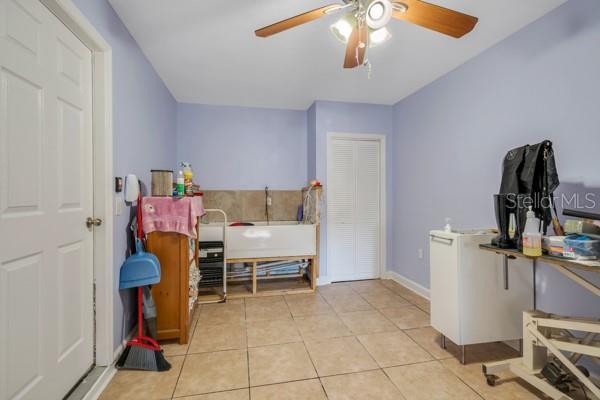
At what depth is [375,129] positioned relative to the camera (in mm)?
3637

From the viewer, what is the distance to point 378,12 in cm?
124

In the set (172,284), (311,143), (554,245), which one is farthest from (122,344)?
(311,143)

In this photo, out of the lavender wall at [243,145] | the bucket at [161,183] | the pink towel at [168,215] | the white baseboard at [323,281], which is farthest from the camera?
the lavender wall at [243,145]

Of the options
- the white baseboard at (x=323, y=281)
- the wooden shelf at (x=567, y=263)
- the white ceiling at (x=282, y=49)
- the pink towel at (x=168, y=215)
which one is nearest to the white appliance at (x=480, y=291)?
the wooden shelf at (x=567, y=263)

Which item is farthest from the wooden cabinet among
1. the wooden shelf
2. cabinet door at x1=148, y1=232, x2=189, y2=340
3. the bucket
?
the wooden shelf

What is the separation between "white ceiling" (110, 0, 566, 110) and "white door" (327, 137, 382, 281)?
28.0 inches

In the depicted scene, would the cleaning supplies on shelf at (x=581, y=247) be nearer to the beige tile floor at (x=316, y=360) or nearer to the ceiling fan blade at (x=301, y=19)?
the beige tile floor at (x=316, y=360)

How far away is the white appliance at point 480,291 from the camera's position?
1791mm

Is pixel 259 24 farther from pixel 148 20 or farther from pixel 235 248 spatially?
pixel 235 248

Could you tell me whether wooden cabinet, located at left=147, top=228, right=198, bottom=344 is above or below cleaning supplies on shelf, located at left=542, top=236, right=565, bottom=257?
below

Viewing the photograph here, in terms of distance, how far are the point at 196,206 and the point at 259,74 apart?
1515 millimetres

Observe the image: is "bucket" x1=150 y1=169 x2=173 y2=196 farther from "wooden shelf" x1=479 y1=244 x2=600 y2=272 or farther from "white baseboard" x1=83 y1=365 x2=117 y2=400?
"wooden shelf" x1=479 y1=244 x2=600 y2=272

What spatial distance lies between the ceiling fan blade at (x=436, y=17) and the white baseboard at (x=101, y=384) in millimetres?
2594

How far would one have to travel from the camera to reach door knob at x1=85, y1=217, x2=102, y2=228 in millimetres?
1620
